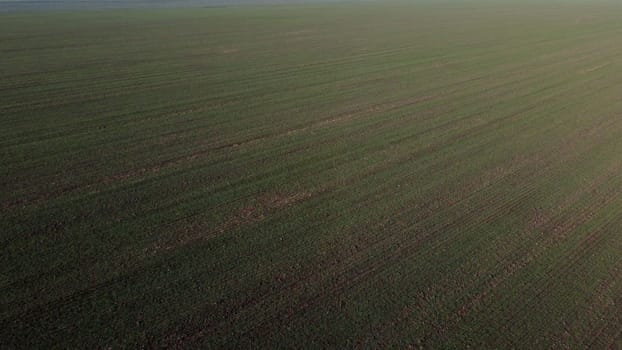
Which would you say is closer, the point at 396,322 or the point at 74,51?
the point at 396,322

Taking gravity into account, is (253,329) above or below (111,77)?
above

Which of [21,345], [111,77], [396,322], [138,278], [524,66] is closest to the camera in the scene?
[21,345]

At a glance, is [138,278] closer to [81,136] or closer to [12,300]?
[12,300]

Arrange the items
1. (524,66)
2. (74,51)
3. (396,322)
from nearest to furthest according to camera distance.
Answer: (396,322)
(524,66)
(74,51)

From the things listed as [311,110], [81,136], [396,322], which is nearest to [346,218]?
[396,322]

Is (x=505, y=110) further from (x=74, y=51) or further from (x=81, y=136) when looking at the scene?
(x=74, y=51)

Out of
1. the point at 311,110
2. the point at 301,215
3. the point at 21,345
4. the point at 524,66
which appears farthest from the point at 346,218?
the point at 524,66
